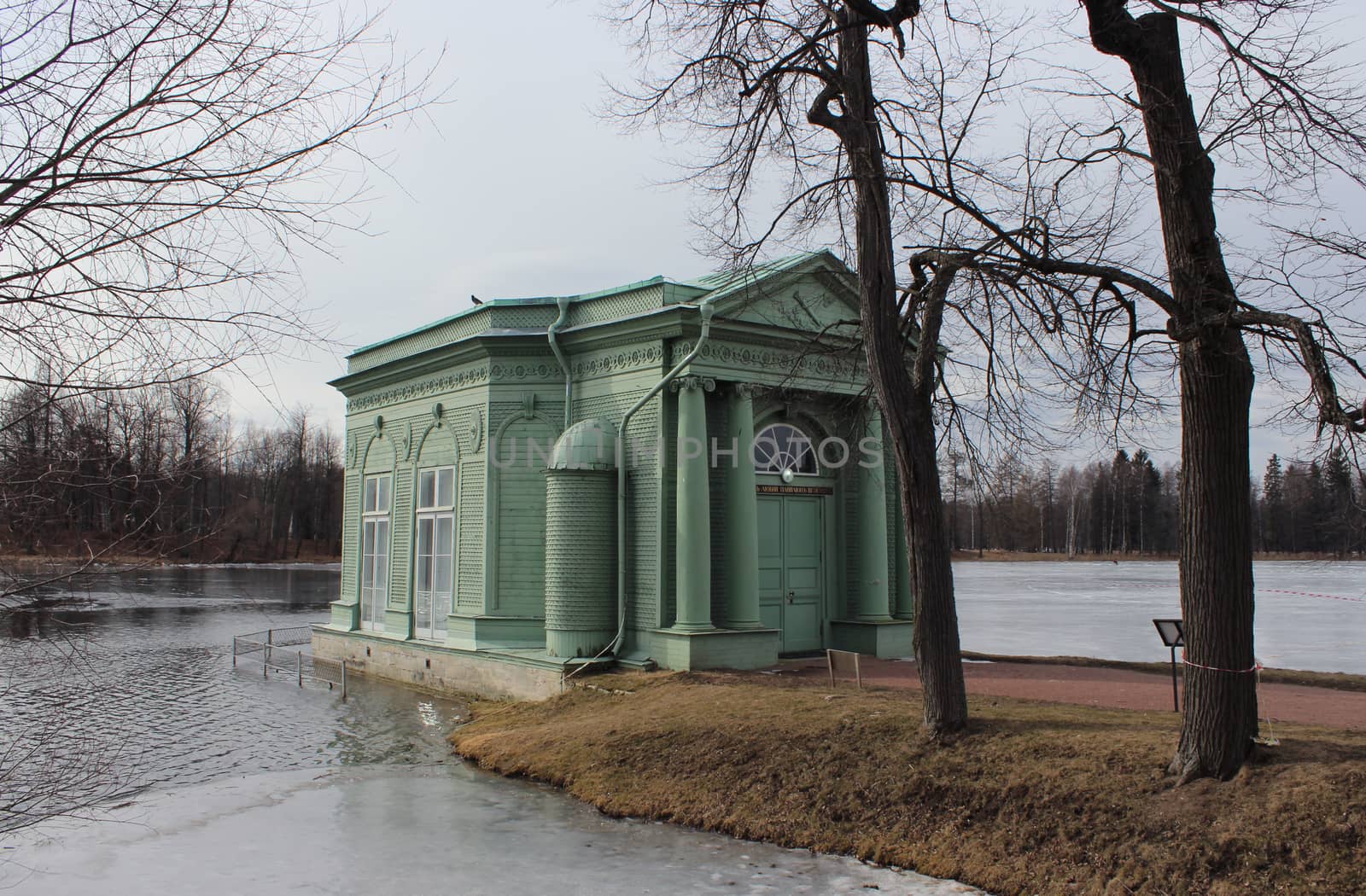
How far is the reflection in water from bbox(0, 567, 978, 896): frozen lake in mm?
59

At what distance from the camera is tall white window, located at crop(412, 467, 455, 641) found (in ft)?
63.7

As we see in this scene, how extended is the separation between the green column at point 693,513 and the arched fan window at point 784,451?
171cm

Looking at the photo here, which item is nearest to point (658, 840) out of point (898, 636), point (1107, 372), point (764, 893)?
point (764, 893)

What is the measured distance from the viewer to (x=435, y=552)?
64.9 ft

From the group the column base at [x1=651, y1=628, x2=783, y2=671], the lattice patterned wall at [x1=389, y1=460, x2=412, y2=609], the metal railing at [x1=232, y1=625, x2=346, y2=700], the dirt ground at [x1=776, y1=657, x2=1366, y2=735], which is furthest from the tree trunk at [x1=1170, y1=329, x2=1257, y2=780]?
the lattice patterned wall at [x1=389, y1=460, x2=412, y2=609]

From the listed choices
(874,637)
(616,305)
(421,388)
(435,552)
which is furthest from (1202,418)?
(421,388)

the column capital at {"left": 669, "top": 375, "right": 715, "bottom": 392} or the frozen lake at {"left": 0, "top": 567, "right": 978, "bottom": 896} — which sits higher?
the column capital at {"left": 669, "top": 375, "right": 715, "bottom": 392}

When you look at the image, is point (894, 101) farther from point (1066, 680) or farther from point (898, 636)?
point (898, 636)

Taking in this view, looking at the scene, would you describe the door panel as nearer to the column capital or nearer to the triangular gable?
the column capital

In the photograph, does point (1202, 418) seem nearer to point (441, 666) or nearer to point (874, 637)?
point (874, 637)

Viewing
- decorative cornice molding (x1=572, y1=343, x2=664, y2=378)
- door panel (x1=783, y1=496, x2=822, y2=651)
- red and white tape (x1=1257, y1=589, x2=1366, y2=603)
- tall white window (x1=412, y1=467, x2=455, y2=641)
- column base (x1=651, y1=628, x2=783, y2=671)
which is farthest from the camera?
red and white tape (x1=1257, y1=589, x2=1366, y2=603)

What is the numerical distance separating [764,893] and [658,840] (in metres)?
1.79

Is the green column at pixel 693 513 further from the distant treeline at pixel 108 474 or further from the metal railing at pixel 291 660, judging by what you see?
the distant treeline at pixel 108 474

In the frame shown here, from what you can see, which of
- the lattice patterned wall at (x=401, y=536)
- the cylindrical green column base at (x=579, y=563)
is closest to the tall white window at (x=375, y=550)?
the lattice patterned wall at (x=401, y=536)
